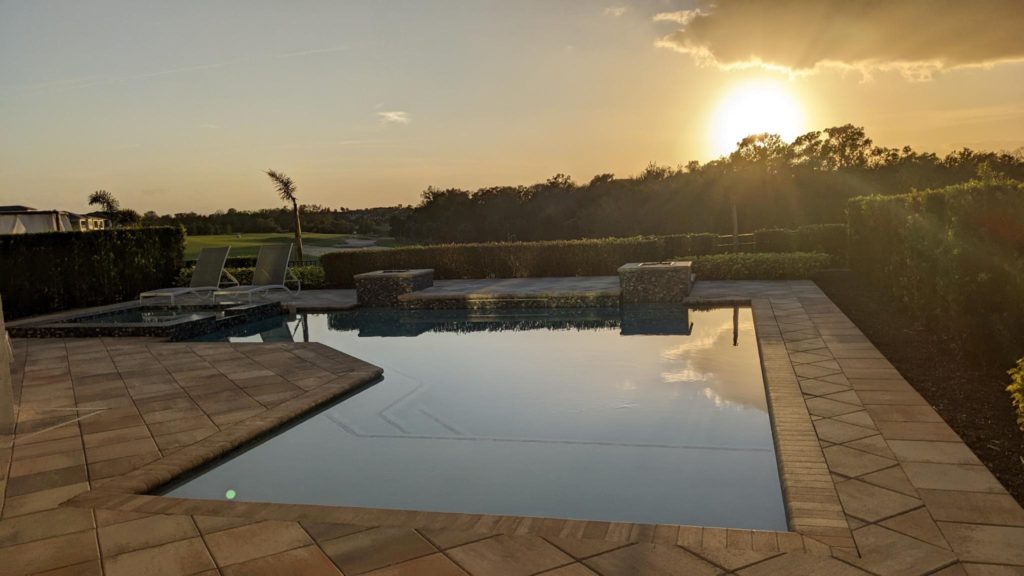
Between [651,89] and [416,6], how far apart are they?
5.94 metres

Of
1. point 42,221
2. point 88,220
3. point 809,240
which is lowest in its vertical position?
point 809,240

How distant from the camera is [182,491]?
12.9 feet

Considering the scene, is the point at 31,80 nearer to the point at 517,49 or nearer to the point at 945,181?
the point at 517,49

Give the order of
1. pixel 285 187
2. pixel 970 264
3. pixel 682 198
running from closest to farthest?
pixel 970 264, pixel 285 187, pixel 682 198

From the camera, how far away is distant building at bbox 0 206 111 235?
774 inches

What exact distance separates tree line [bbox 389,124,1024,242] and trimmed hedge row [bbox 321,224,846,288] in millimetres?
10179

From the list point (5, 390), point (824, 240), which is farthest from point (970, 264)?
point (824, 240)

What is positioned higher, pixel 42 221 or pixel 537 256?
pixel 42 221

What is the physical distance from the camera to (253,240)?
38344 millimetres

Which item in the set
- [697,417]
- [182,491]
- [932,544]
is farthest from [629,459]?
[182,491]

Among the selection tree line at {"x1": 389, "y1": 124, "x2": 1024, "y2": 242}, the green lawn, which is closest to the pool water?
tree line at {"x1": 389, "y1": 124, "x2": 1024, "y2": 242}

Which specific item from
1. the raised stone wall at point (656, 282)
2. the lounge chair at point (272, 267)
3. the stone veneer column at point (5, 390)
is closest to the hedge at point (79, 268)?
the lounge chair at point (272, 267)

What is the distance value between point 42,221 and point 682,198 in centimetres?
3056

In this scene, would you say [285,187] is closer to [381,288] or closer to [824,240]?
[381,288]
